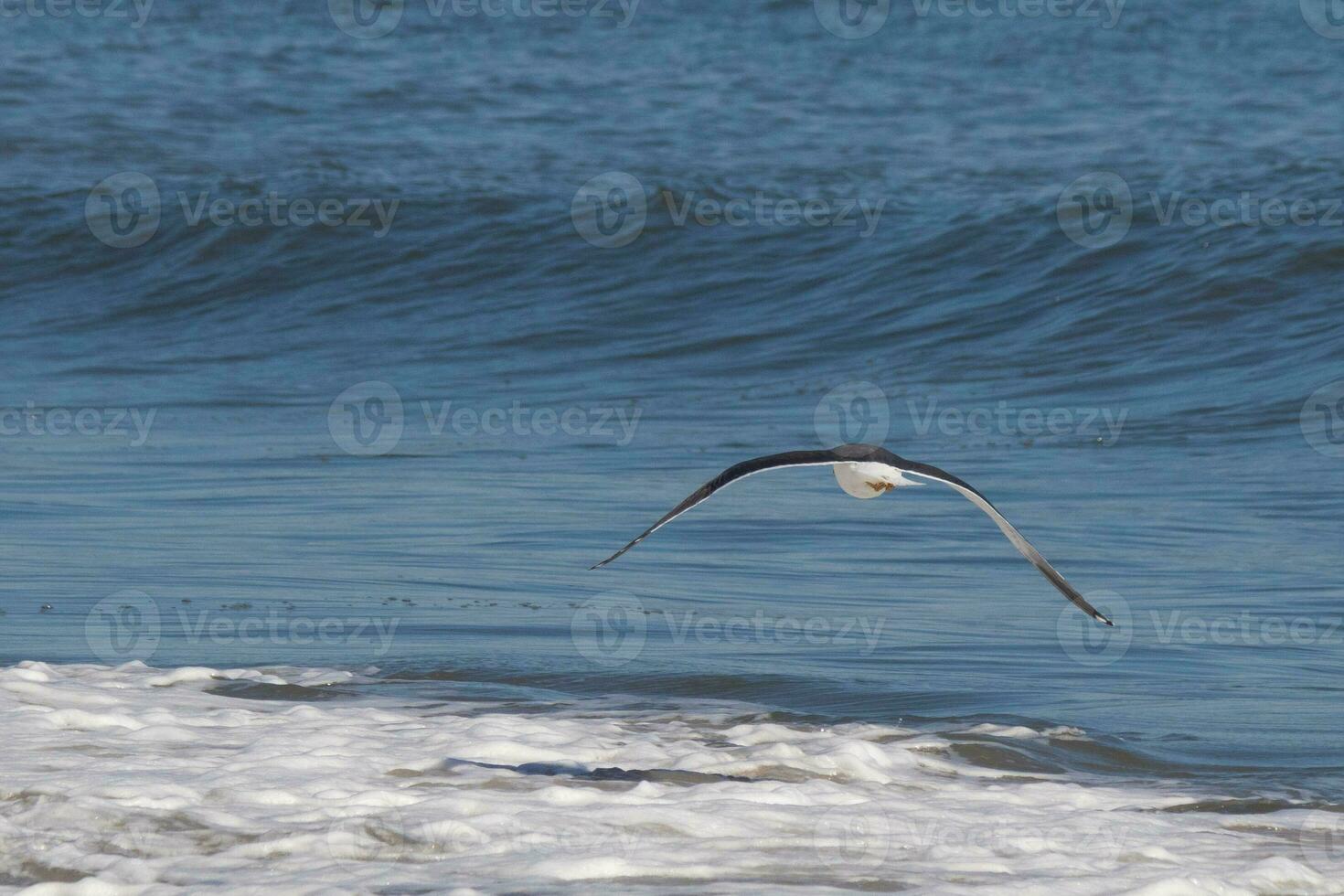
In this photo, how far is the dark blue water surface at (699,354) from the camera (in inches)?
308

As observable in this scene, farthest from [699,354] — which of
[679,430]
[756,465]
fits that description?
[756,465]

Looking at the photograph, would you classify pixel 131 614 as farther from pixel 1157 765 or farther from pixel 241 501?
pixel 1157 765

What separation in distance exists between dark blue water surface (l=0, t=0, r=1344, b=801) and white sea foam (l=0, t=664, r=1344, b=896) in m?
0.61

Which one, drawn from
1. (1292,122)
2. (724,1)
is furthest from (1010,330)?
(724,1)

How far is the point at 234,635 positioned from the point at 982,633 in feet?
10.3

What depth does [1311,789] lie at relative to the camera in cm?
583

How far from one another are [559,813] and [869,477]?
1435 millimetres

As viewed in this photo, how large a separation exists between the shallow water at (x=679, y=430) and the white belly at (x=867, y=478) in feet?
2.82

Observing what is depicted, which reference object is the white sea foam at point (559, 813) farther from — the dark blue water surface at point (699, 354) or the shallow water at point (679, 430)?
the dark blue water surface at point (699, 354)

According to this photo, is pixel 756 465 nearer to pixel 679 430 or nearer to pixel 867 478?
pixel 867 478

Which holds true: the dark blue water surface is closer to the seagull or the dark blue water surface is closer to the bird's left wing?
the seagull

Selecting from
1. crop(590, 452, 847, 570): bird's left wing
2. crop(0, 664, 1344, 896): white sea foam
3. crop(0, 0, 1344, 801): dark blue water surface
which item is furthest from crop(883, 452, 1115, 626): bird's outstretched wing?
crop(0, 0, 1344, 801): dark blue water surface

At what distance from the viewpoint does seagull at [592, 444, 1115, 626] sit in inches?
202

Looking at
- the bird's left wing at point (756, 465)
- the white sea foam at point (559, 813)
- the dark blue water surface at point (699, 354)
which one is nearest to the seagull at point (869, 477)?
the bird's left wing at point (756, 465)
